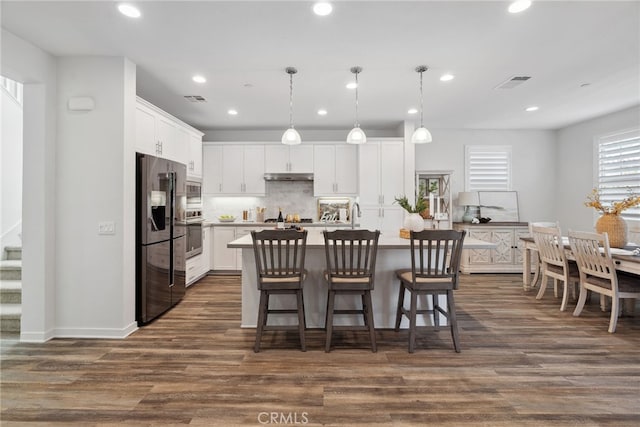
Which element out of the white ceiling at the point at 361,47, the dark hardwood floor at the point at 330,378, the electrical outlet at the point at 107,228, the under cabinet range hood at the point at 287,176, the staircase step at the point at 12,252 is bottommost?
the dark hardwood floor at the point at 330,378

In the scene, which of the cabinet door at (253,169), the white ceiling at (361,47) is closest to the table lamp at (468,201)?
the white ceiling at (361,47)

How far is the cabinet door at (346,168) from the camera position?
6.18 meters

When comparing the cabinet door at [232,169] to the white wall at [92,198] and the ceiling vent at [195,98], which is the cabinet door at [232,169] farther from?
the white wall at [92,198]

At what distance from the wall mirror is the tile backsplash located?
11.0 feet

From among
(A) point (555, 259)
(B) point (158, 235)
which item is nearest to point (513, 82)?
(A) point (555, 259)

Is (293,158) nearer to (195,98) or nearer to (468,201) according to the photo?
(195,98)

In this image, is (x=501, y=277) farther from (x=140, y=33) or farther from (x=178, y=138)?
(x=140, y=33)

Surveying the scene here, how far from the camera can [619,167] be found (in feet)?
17.5

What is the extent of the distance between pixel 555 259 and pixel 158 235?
16.1 ft

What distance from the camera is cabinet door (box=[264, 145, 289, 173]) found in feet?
20.4

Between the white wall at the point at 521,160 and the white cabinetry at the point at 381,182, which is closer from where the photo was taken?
the white cabinetry at the point at 381,182

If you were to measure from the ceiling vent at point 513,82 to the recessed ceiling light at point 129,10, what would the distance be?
388 cm

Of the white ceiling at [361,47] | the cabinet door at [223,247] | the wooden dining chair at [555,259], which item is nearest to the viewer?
the white ceiling at [361,47]

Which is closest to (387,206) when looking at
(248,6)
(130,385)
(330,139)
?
(330,139)
